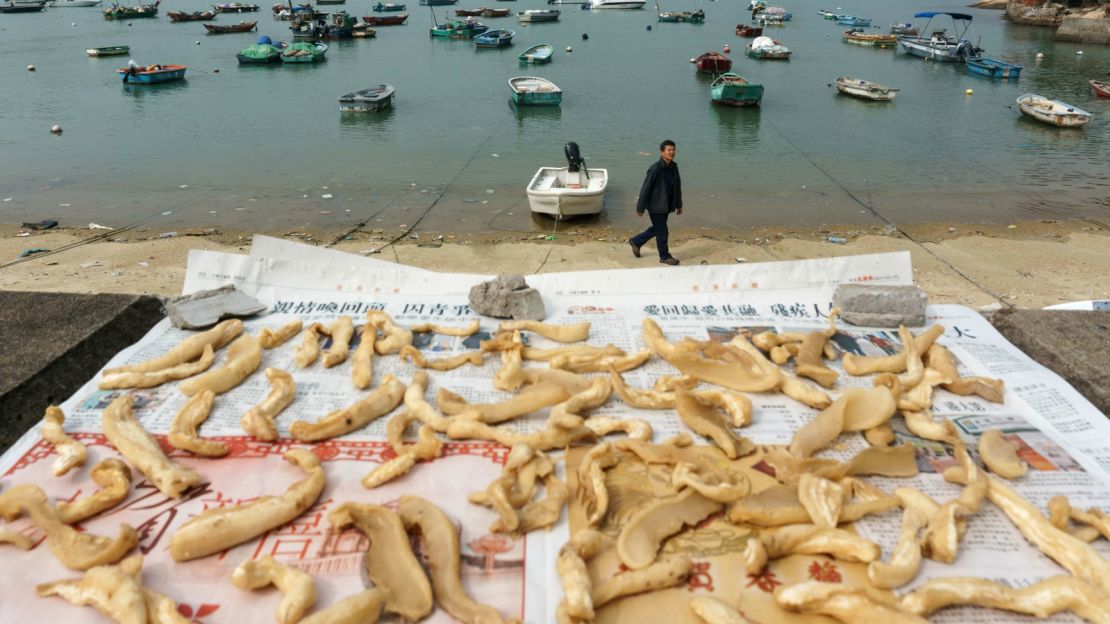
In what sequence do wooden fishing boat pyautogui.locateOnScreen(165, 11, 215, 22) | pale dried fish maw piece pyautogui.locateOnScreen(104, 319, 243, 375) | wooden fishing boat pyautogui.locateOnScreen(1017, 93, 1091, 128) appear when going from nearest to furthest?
pale dried fish maw piece pyautogui.locateOnScreen(104, 319, 243, 375) < wooden fishing boat pyautogui.locateOnScreen(1017, 93, 1091, 128) < wooden fishing boat pyautogui.locateOnScreen(165, 11, 215, 22)

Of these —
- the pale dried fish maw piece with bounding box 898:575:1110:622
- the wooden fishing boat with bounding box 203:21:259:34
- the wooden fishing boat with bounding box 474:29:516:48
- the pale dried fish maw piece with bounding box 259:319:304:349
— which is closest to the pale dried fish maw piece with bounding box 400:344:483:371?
the pale dried fish maw piece with bounding box 259:319:304:349

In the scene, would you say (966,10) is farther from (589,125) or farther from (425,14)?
(589,125)

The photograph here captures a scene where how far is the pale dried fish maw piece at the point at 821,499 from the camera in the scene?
95.3 inches

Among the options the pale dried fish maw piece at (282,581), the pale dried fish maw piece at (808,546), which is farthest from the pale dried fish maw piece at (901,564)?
the pale dried fish maw piece at (282,581)

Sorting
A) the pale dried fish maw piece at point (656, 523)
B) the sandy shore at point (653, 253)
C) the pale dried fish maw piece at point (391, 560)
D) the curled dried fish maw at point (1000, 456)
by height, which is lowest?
the sandy shore at point (653, 253)

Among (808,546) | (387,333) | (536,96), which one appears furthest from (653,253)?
(536,96)

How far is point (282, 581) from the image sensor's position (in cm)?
216

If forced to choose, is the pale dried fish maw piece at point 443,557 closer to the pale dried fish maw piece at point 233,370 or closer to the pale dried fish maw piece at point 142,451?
the pale dried fish maw piece at point 142,451

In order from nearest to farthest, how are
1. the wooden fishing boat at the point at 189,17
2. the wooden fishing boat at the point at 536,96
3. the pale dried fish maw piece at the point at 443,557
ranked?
the pale dried fish maw piece at the point at 443,557
the wooden fishing boat at the point at 536,96
the wooden fishing boat at the point at 189,17

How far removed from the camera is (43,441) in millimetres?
2965

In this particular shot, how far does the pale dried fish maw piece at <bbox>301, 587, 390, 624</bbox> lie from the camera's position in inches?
78.1

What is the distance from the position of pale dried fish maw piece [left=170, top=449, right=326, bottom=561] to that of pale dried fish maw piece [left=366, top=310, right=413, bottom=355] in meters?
1.28

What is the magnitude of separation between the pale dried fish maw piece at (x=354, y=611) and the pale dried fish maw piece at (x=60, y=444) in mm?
1499

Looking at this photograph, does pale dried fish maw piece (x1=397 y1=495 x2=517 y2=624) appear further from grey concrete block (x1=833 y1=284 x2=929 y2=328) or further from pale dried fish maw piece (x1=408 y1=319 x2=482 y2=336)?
grey concrete block (x1=833 y1=284 x2=929 y2=328)
